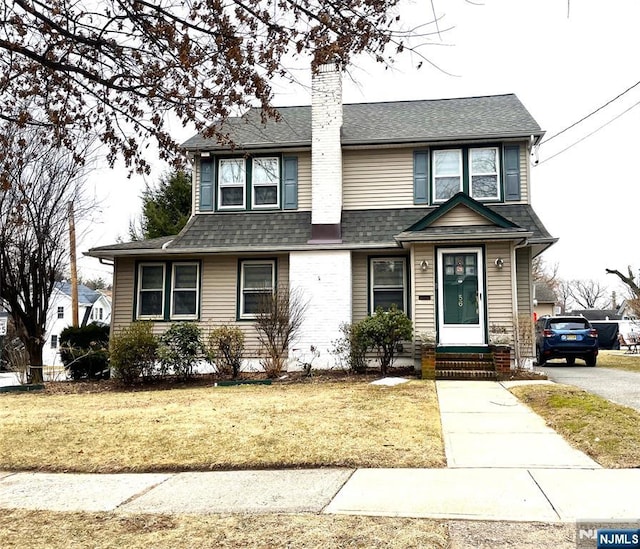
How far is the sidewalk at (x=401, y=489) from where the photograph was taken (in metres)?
4.27

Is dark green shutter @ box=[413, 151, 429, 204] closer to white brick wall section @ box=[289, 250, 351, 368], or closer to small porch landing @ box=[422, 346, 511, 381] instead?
white brick wall section @ box=[289, 250, 351, 368]

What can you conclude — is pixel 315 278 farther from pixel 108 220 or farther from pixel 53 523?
pixel 53 523

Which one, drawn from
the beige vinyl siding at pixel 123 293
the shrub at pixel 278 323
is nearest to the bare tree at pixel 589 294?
the shrub at pixel 278 323

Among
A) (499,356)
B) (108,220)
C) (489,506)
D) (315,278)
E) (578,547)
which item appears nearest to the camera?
(578,547)

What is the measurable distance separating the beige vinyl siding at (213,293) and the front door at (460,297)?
13.2ft

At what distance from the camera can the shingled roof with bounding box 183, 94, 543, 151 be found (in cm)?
1495

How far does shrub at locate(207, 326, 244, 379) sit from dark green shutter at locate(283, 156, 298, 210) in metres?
4.08

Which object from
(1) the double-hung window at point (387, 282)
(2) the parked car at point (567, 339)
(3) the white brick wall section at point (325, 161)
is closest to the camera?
(1) the double-hung window at point (387, 282)

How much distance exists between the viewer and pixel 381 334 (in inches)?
496

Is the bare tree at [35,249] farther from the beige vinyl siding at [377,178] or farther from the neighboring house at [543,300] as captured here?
the neighboring house at [543,300]

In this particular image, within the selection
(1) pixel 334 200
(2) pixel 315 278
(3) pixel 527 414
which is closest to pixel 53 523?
(3) pixel 527 414

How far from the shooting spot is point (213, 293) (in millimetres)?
14961

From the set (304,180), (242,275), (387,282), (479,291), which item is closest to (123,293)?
(242,275)

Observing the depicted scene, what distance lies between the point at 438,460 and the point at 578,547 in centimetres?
224
